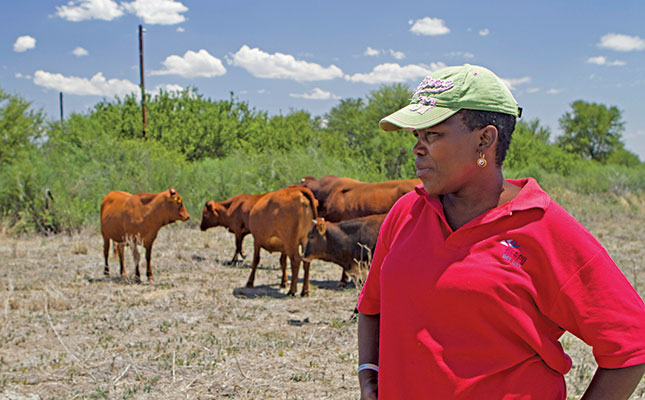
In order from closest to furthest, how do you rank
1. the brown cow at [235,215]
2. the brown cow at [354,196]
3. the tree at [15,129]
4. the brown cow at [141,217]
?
the brown cow at [141,217]
the brown cow at [354,196]
the brown cow at [235,215]
the tree at [15,129]

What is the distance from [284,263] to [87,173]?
11.9 m

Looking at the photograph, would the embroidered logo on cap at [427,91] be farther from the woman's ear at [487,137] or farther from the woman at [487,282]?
the woman's ear at [487,137]

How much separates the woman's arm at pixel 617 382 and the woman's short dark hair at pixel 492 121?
0.77 metres

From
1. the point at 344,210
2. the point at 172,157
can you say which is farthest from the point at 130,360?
the point at 172,157

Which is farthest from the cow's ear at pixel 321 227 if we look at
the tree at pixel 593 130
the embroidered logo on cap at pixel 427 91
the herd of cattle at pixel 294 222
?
the tree at pixel 593 130

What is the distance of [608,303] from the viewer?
1.65m

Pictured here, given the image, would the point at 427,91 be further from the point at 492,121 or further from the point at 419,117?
the point at 492,121

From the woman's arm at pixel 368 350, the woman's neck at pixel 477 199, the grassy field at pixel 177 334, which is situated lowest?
the grassy field at pixel 177 334

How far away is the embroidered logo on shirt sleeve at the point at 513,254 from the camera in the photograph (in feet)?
5.76

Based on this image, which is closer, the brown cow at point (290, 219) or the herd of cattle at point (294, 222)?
the herd of cattle at point (294, 222)

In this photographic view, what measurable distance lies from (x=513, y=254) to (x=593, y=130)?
2246 inches

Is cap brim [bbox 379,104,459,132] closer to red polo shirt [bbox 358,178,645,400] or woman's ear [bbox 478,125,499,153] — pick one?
woman's ear [bbox 478,125,499,153]

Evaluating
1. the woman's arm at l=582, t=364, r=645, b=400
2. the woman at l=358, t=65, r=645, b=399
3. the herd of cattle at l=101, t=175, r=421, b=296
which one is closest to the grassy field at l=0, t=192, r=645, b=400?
the herd of cattle at l=101, t=175, r=421, b=296

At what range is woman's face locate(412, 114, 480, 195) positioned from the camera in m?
1.86
